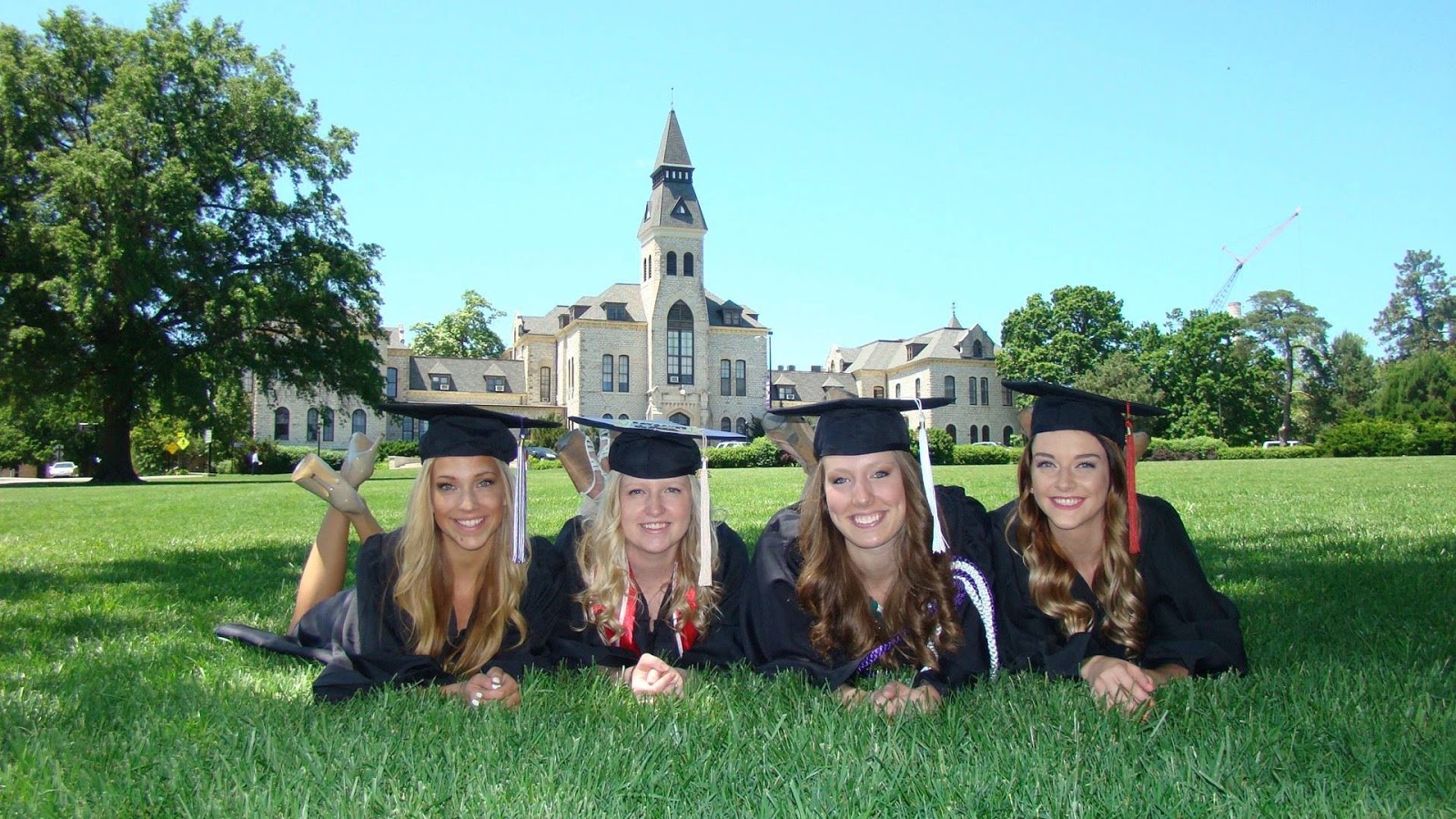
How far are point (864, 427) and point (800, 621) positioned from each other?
2.46 ft

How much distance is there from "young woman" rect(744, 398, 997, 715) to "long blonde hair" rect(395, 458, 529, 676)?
0.96m

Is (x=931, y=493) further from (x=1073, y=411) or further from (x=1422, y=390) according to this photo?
(x=1422, y=390)

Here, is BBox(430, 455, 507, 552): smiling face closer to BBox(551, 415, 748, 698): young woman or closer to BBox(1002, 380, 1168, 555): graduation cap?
BBox(551, 415, 748, 698): young woman

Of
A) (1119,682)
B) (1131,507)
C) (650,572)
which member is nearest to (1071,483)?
(1131,507)

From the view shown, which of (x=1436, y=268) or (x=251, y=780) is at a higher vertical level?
(x=1436, y=268)

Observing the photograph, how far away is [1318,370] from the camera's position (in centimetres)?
7094

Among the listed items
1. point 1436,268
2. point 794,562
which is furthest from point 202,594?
point 1436,268

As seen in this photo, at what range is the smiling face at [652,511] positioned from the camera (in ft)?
12.5

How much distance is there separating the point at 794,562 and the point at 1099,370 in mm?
57214

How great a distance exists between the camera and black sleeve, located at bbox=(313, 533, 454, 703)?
3605mm

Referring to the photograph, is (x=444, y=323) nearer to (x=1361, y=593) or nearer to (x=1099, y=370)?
(x=1099, y=370)

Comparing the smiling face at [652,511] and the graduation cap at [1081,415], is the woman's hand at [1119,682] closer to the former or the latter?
the graduation cap at [1081,415]

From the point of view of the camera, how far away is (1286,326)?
70.6 metres

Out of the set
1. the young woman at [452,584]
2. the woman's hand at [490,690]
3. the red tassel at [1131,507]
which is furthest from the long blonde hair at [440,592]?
the red tassel at [1131,507]
